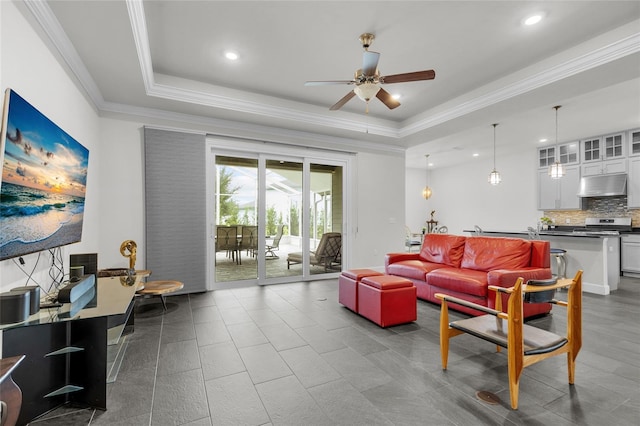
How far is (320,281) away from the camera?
5.82 m

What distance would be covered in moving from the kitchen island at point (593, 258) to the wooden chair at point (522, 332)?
3.52 m

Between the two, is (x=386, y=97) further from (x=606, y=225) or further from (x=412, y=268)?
(x=606, y=225)

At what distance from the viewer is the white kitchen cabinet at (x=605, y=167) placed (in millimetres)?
6379

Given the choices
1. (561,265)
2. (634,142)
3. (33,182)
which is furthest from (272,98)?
(634,142)

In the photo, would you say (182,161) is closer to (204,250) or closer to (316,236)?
(204,250)

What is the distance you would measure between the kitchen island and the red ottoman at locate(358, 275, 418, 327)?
11.6 feet

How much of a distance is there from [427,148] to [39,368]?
810 cm

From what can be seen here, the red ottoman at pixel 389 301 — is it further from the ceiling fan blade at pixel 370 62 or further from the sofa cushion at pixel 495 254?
the ceiling fan blade at pixel 370 62

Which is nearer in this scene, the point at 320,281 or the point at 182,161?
the point at 182,161

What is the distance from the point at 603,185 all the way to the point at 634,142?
0.97 meters

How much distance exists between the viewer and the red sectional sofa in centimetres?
355

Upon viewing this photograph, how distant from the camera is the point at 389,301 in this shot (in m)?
3.36

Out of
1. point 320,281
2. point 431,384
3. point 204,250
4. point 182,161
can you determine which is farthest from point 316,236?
point 431,384

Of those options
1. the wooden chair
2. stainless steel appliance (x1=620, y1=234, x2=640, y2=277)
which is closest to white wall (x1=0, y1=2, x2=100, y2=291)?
the wooden chair
